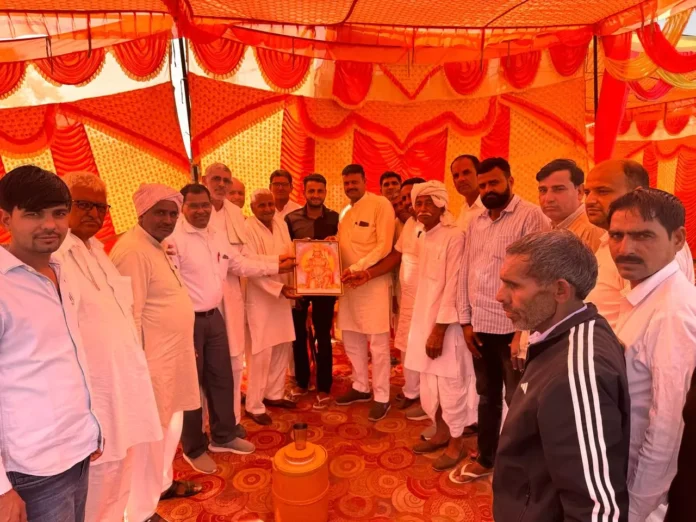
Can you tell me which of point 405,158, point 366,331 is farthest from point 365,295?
point 405,158

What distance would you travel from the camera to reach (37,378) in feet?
4.51

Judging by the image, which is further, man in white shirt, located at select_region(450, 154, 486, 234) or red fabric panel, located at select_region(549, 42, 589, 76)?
red fabric panel, located at select_region(549, 42, 589, 76)

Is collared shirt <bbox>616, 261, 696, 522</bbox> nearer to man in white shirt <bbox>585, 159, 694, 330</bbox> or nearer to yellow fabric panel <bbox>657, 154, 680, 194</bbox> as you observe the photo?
man in white shirt <bbox>585, 159, 694, 330</bbox>

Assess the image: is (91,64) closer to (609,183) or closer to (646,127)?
(609,183)

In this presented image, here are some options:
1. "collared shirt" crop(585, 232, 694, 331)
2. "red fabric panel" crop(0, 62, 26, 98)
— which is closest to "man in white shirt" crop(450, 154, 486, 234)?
"collared shirt" crop(585, 232, 694, 331)

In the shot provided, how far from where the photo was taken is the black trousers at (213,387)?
314cm

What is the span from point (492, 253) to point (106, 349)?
2075 millimetres

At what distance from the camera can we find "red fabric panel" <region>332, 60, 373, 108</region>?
17.3 ft

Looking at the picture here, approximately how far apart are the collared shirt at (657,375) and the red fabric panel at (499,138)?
15.8 feet

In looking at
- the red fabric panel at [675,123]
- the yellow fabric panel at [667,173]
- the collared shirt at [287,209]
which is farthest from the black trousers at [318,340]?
the yellow fabric panel at [667,173]

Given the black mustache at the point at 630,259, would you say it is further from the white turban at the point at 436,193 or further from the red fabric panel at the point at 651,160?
the red fabric panel at the point at 651,160

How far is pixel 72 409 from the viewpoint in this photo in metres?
1.47

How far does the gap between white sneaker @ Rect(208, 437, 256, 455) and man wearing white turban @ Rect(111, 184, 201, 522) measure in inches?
30.4

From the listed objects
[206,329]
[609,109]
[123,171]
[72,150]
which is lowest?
[206,329]
